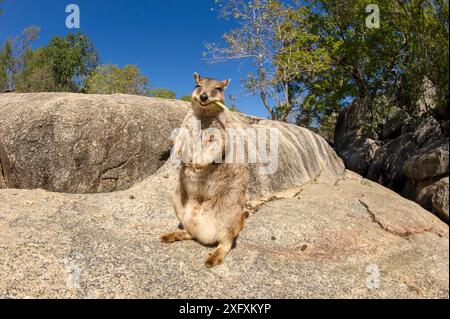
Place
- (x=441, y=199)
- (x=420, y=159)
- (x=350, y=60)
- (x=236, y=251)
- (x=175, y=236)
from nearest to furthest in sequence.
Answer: (x=441, y=199)
(x=420, y=159)
(x=236, y=251)
(x=175, y=236)
(x=350, y=60)

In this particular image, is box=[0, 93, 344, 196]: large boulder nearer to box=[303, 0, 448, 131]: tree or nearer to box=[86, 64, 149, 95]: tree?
box=[303, 0, 448, 131]: tree

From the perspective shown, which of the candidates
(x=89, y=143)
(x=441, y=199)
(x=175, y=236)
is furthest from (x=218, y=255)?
(x=89, y=143)

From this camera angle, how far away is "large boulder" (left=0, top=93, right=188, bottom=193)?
10031 millimetres

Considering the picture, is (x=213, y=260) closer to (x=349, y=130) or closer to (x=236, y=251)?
(x=236, y=251)

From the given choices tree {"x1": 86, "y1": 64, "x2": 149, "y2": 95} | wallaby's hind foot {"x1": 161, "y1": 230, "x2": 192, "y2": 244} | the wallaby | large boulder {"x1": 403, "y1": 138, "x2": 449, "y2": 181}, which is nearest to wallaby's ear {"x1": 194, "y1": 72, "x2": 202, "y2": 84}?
the wallaby

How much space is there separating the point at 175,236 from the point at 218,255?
103 cm

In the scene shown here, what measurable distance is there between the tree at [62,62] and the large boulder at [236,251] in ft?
140

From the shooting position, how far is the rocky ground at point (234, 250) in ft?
7.04

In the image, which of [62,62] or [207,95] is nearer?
[207,95]

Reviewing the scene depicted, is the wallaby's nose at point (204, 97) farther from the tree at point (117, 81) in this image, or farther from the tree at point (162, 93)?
the tree at point (162, 93)

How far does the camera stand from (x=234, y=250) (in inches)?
226

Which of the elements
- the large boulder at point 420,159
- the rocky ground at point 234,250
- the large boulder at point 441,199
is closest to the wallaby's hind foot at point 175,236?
the rocky ground at point 234,250
